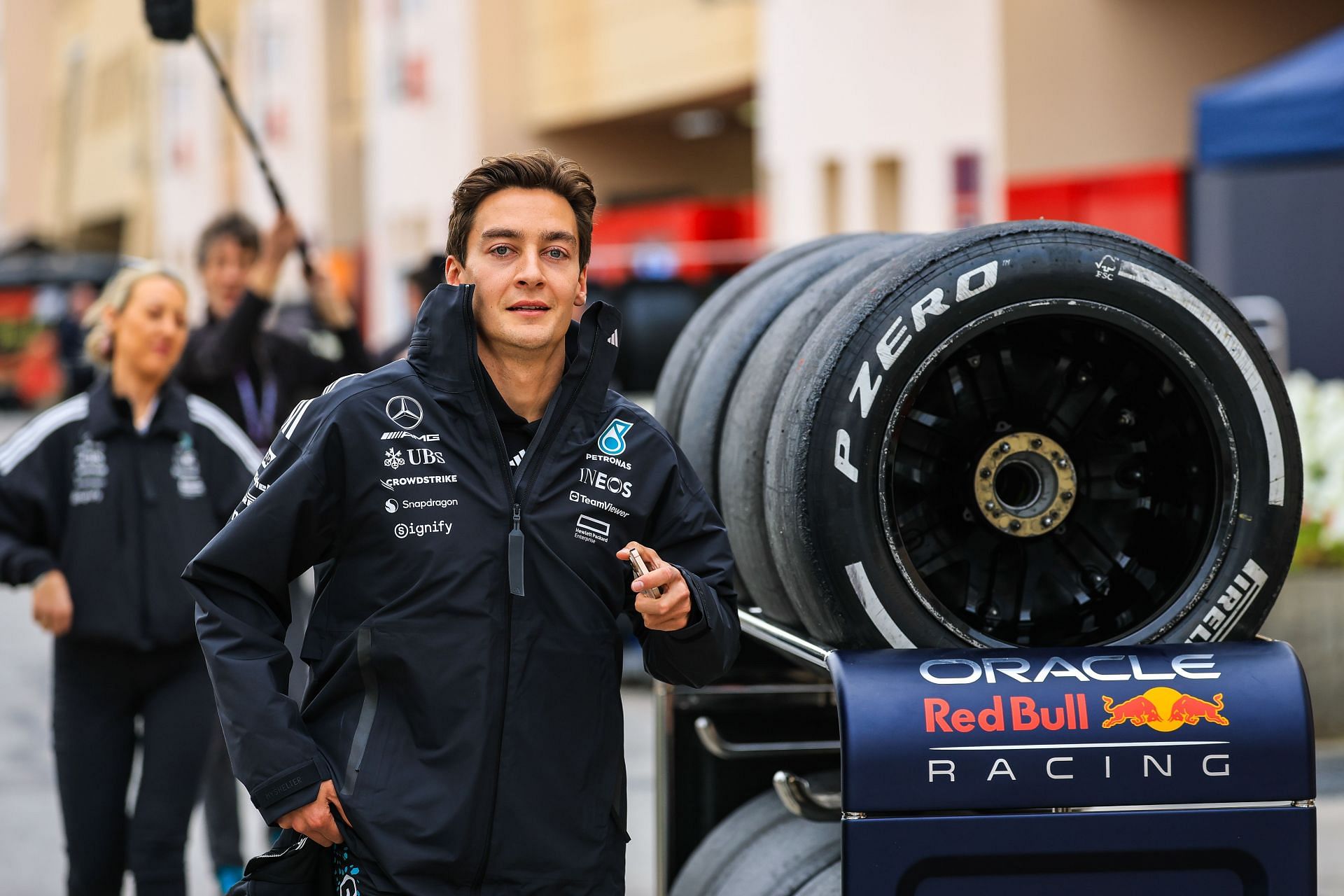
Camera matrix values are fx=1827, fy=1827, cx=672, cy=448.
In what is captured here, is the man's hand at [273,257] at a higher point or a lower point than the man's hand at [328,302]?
higher

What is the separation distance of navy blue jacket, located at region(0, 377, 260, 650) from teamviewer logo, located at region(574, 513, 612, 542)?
82.1 inches

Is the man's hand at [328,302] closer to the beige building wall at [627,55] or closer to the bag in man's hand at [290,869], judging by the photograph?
the bag in man's hand at [290,869]

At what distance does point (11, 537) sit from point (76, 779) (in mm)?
658

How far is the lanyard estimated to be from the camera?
6238 mm

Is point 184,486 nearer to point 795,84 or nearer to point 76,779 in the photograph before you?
point 76,779

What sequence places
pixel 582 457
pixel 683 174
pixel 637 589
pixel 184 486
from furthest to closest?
1. pixel 683 174
2. pixel 184 486
3. pixel 582 457
4. pixel 637 589

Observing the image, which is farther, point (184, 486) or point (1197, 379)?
point (184, 486)

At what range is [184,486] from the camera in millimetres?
4891

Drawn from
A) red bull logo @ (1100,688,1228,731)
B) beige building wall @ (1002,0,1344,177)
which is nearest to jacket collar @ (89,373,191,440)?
red bull logo @ (1100,688,1228,731)

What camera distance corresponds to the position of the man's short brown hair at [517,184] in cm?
300

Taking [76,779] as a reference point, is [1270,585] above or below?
above

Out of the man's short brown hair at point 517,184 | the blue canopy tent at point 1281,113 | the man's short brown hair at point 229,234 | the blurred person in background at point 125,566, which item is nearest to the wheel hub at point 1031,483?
the man's short brown hair at point 517,184

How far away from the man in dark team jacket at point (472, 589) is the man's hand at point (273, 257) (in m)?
3.21

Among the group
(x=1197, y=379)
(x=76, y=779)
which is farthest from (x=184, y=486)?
(x=1197, y=379)
